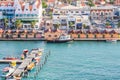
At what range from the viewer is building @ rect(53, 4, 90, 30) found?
40.4 metres

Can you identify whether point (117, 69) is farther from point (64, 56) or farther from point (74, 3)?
point (74, 3)

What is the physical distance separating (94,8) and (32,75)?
72.4ft

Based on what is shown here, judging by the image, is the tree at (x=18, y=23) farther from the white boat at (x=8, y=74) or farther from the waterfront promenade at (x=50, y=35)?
the white boat at (x=8, y=74)

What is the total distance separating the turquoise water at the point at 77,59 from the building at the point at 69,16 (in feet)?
14.3

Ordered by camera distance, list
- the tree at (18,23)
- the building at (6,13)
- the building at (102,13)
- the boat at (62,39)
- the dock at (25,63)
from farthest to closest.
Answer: the building at (102,13)
the building at (6,13)
the tree at (18,23)
the boat at (62,39)
the dock at (25,63)

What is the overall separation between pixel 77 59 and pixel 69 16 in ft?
44.5

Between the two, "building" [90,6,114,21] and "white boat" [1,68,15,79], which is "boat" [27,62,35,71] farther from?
"building" [90,6,114,21]

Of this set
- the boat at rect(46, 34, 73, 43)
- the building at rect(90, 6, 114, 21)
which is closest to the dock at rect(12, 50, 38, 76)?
the boat at rect(46, 34, 73, 43)

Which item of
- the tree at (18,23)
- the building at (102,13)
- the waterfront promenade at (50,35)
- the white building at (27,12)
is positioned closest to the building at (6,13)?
the white building at (27,12)

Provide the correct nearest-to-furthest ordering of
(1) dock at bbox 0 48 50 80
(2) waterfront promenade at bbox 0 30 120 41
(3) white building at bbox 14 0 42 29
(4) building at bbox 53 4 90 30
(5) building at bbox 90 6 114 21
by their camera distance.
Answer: (1) dock at bbox 0 48 50 80 < (2) waterfront promenade at bbox 0 30 120 41 < (4) building at bbox 53 4 90 30 < (3) white building at bbox 14 0 42 29 < (5) building at bbox 90 6 114 21

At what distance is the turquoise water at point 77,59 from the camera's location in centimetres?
2436

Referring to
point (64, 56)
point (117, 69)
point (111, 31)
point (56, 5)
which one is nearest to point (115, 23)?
point (111, 31)

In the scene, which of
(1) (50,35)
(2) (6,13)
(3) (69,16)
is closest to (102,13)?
(3) (69,16)

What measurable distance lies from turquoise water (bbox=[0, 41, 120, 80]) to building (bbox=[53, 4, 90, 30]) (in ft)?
14.3
